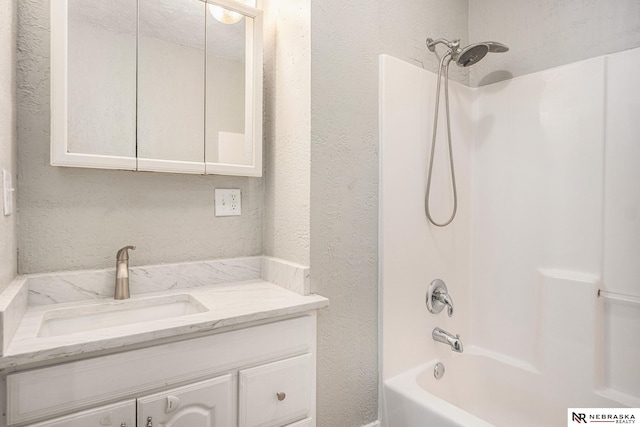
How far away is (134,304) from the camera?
120 cm

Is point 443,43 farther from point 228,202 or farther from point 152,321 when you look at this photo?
point 152,321

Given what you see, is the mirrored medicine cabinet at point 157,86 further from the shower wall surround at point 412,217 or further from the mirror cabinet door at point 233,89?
the shower wall surround at point 412,217

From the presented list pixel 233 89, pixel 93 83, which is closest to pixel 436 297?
pixel 233 89

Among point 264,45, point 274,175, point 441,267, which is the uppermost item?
point 264,45

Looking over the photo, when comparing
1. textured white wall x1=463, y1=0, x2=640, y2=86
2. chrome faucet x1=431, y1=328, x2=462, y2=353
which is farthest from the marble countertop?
textured white wall x1=463, y1=0, x2=640, y2=86

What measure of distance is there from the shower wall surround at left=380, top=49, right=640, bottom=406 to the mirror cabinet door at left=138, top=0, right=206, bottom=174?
0.76m

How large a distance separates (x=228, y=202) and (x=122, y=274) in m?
0.48

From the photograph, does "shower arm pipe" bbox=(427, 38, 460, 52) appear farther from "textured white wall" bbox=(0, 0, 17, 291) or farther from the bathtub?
"textured white wall" bbox=(0, 0, 17, 291)

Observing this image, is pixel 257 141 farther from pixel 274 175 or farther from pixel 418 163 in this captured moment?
pixel 418 163

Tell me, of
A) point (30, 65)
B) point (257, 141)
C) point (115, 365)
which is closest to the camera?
point (115, 365)

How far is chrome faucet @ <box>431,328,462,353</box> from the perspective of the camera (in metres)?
1.52

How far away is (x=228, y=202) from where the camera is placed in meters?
1.48

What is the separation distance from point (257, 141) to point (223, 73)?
0.30 metres

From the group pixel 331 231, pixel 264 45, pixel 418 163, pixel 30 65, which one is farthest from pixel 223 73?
pixel 418 163
